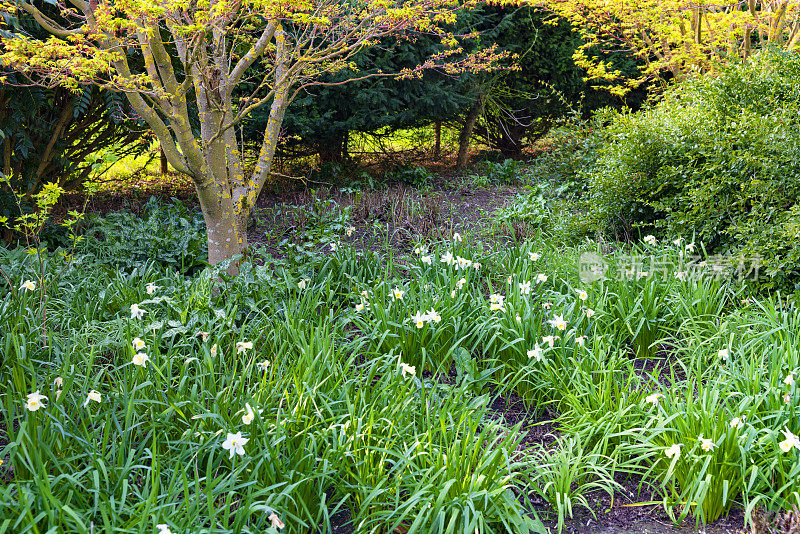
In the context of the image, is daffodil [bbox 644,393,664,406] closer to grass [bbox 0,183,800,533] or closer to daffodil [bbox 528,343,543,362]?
grass [bbox 0,183,800,533]

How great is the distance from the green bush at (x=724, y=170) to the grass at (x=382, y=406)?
1.43 ft

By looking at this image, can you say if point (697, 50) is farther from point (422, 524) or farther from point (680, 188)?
point (422, 524)

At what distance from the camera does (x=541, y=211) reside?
5445 mm

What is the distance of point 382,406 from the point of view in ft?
7.79

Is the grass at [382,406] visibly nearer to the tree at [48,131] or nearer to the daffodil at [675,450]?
the daffodil at [675,450]

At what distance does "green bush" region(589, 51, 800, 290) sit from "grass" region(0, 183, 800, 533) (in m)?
0.44

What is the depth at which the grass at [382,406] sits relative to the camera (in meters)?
1.87

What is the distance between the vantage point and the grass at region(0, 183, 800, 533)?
6.14 feet

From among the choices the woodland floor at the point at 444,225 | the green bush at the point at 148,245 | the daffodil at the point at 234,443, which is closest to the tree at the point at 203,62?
the green bush at the point at 148,245

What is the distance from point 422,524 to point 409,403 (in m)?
0.64

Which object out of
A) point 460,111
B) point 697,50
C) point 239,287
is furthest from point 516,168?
point 239,287

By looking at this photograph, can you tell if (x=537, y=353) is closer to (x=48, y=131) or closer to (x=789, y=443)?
(x=789, y=443)

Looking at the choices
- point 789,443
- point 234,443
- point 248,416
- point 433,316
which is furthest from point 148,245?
point 789,443

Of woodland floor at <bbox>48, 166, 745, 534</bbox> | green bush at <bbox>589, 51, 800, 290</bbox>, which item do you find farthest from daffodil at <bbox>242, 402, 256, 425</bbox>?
green bush at <bbox>589, 51, 800, 290</bbox>
